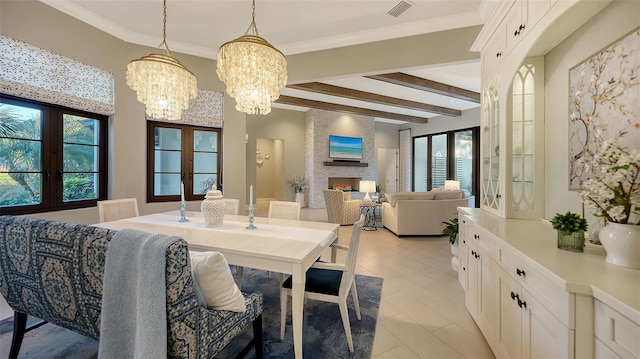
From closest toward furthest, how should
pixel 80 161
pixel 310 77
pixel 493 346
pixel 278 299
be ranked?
pixel 493 346 → pixel 278 299 → pixel 80 161 → pixel 310 77

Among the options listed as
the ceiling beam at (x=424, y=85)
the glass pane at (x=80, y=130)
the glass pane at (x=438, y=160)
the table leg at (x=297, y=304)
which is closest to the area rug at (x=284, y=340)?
the table leg at (x=297, y=304)

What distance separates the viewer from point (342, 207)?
569 cm

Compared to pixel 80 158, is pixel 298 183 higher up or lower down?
lower down

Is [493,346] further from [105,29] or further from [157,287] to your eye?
[105,29]

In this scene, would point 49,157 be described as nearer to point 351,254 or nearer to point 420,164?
point 351,254

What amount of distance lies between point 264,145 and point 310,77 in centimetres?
601

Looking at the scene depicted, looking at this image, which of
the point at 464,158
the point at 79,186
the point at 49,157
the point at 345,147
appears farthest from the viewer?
the point at 345,147

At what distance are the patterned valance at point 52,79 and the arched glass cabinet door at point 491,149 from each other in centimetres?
460

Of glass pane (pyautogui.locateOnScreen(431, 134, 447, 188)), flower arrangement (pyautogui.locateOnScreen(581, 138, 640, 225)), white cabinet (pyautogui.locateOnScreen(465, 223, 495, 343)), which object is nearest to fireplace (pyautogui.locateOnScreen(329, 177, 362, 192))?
glass pane (pyautogui.locateOnScreen(431, 134, 447, 188))

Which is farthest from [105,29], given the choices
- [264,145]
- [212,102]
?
[264,145]

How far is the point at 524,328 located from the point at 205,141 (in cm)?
454

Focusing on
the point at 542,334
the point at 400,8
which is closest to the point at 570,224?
the point at 542,334

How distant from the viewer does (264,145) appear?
9.57 metres

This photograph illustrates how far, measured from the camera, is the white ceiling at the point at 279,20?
2887mm
